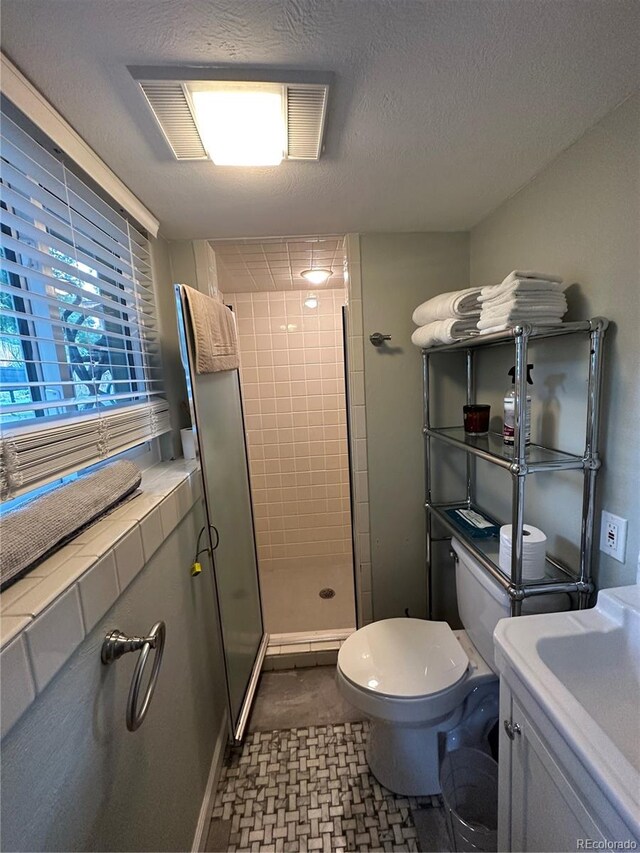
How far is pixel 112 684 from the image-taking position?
2.36ft

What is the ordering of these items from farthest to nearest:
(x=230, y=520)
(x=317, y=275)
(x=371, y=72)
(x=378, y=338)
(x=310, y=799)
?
(x=317, y=275) < (x=378, y=338) < (x=230, y=520) < (x=310, y=799) < (x=371, y=72)

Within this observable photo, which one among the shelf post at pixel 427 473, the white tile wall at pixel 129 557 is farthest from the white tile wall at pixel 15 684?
the shelf post at pixel 427 473

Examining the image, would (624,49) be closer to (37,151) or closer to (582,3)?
(582,3)

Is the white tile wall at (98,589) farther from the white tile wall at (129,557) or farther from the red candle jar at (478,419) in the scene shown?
the red candle jar at (478,419)

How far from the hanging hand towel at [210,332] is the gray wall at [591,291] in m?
1.17

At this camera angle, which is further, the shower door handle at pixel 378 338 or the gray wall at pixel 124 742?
the shower door handle at pixel 378 338

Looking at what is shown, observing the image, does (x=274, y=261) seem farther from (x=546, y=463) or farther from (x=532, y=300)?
(x=546, y=463)

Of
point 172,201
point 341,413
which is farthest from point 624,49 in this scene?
point 341,413

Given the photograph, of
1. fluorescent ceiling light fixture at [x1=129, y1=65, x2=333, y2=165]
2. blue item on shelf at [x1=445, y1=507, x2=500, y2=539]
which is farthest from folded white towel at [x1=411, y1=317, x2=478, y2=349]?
blue item on shelf at [x1=445, y1=507, x2=500, y2=539]

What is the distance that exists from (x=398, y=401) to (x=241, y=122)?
124cm

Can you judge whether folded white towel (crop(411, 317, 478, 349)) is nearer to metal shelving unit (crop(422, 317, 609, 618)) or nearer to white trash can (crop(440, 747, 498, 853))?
metal shelving unit (crop(422, 317, 609, 618))

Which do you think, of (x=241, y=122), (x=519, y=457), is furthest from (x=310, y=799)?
(x=241, y=122)

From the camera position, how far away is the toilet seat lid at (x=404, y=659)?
120 centimetres

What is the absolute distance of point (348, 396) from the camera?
175 centimetres
